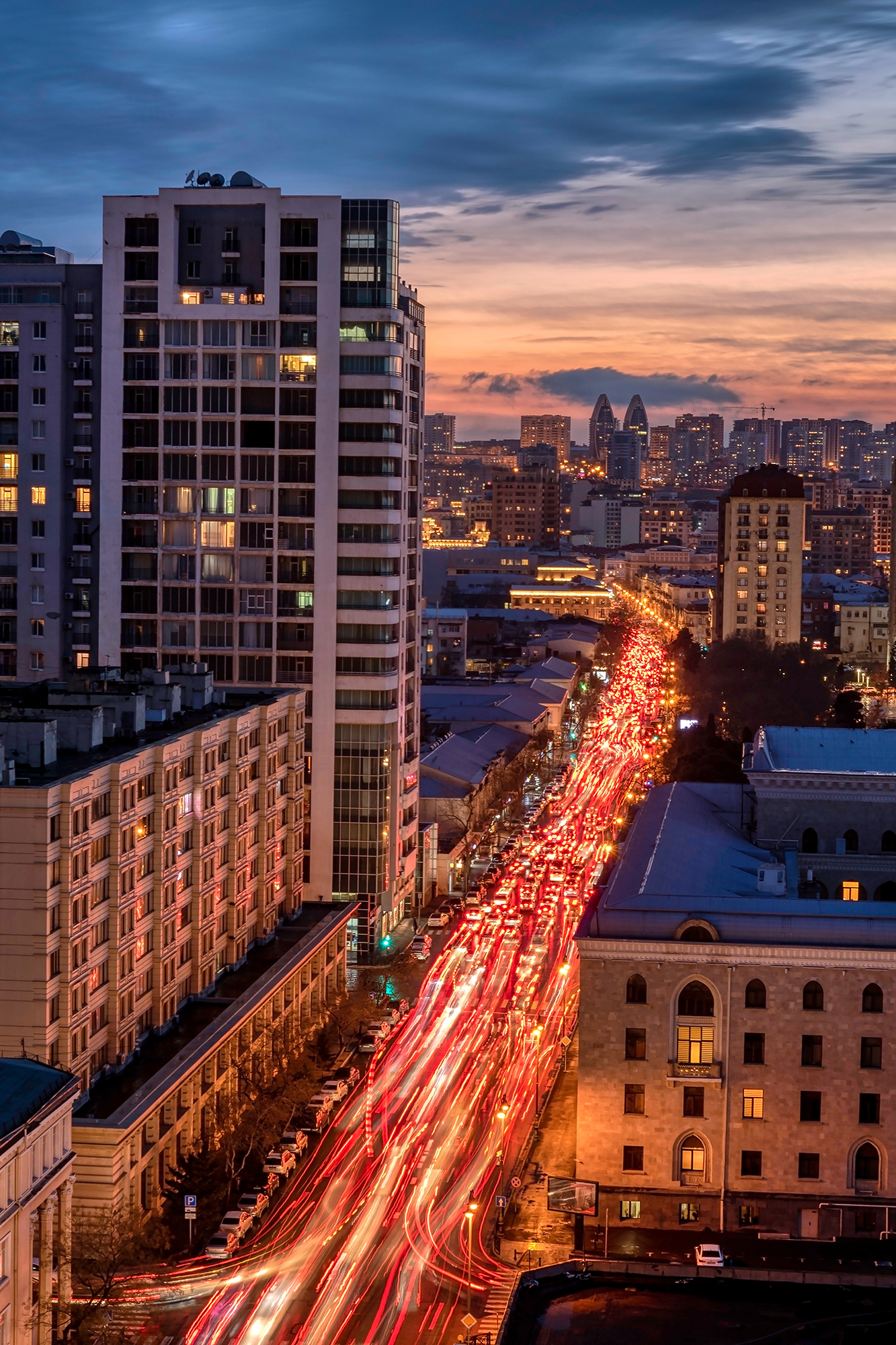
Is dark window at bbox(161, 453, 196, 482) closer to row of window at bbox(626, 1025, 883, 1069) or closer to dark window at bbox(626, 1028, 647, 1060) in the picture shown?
dark window at bbox(626, 1028, 647, 1060)

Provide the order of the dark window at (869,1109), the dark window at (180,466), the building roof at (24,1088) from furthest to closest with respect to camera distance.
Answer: the dark window at (180,466)
the dark window at (869,1109)
the building roof at (24,1088)

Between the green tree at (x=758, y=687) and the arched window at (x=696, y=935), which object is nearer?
the arched window at (x=696, y=935)

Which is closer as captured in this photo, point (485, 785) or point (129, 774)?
point (129, 774)

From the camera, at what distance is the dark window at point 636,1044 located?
166 feet

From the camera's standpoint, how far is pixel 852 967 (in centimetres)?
5022

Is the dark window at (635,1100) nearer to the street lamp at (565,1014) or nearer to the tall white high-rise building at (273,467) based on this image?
the street lamp at (565,1014)

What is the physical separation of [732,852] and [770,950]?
37.4 ft

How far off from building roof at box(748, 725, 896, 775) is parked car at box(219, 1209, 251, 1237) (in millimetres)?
28712

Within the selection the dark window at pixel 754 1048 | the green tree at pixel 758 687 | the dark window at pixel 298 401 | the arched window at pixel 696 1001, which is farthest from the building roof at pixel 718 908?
the green tree at pixel 758 687

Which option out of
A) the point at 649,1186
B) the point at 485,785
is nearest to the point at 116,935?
the point at 649,1186

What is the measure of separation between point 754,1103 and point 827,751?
24787mm

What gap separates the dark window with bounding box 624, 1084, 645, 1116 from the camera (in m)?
50.6

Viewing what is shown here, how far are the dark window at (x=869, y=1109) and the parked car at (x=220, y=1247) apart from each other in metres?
18.2

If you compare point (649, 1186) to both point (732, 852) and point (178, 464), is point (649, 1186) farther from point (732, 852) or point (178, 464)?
point (178, 464)
